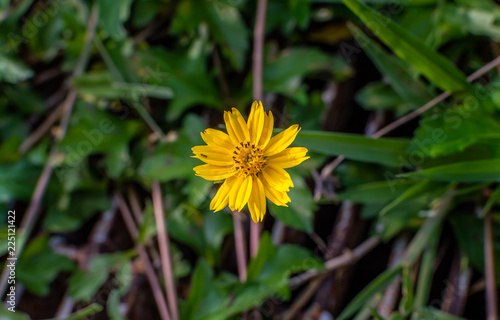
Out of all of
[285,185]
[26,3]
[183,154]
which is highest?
[26,3]

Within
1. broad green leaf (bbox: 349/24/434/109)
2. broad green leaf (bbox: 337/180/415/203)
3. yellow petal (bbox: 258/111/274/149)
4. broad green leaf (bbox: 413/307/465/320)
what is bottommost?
broad green leaf (bbox: 413/307/465/320)

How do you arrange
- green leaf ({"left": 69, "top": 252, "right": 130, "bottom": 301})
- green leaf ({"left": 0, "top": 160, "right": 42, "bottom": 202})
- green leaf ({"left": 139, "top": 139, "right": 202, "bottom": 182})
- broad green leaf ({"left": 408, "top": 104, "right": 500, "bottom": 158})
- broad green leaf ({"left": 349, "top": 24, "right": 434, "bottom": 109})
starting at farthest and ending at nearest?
green leaf ({"left": 0, "top": 160, "right": 42, "bottom": 202}) → green leaf ({"left": 69, "top": 252, "right": 130, "bottom": 301}) → green leaf ({"left": 139, "top": 139, "right": 202, "bottom": 182}) → broad green leaf ({"left": 349, "top": 24, "right": 434, "bottom": 109}) → broad green leaf ({"left": 408, "top": 104, "right": 500, "bottom": 158})

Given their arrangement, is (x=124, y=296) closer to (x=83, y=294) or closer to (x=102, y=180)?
(x=83, y=294)

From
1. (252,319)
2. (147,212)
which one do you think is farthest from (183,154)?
(252,319)

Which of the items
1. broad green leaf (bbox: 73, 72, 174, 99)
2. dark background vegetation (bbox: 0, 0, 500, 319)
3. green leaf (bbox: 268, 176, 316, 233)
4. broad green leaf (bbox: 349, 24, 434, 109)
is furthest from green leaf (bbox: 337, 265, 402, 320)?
broad green leaf (bbox: 73, 72, 174, 99)

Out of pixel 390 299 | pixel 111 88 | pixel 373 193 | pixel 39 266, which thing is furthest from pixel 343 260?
pixel 39 266

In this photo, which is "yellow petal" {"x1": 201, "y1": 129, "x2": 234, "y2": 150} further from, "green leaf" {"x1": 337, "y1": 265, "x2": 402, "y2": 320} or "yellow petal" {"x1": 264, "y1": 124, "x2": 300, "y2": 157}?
"green leaf" {"x1": 337, "y1": 265, "x2": 402, "y2": 320}

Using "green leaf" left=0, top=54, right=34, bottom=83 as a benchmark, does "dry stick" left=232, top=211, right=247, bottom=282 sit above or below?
below
